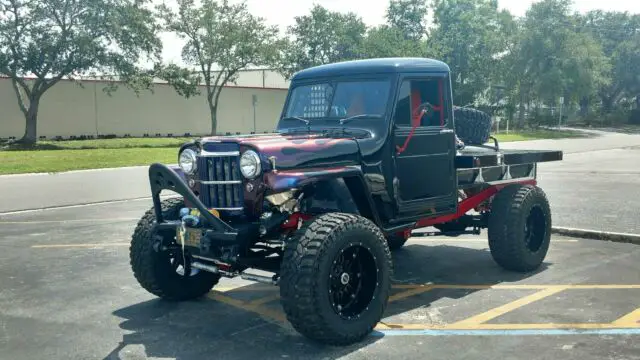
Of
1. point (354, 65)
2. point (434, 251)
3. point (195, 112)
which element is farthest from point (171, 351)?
point (195, 112)

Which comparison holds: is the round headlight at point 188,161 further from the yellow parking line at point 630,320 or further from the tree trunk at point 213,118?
the tree trunk at point 213,118

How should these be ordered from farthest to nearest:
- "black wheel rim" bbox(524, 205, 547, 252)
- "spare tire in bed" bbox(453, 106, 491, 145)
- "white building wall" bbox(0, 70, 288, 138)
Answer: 1. "white building wall" bbox(0, 70, 288, 138)
2. "spare tire in bed" bbox(453, 106, 491, 145)
3. "black wheel rim" bbox(524, 205, 547, 252)

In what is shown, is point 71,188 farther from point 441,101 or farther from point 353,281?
point 353,281

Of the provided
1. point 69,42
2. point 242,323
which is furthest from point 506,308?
point 69,42

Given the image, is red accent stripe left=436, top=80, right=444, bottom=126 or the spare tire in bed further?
the spare tire in bed

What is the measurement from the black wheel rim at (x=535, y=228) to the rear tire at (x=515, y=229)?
1cm

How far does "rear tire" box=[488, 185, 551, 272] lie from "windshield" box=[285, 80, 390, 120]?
205 centimetres

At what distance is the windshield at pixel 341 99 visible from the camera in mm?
6016

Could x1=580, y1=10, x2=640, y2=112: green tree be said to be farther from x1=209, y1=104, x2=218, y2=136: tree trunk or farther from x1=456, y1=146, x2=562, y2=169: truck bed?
x1=456, y1=146, x2=562, y2=169: truck bed

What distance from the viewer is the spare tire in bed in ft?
25.6

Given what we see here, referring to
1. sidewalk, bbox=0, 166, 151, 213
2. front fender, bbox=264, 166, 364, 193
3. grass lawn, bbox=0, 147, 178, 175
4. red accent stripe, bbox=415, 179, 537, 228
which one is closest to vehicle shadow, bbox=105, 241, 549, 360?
red accent stripe, bbox=415, 179, 537, 228

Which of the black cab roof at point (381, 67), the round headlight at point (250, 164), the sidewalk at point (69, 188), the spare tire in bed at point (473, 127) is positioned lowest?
the sidewalk at point (69, 188)

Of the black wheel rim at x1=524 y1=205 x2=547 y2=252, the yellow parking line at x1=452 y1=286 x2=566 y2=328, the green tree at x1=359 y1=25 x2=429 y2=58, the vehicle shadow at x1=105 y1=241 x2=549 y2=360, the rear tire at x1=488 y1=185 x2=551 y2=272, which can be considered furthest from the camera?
the green tree at x1=359 y1=25 x2=429 y2=58

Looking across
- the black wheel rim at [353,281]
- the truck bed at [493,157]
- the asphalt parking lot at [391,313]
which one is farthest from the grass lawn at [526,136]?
the black wheel rim at [353,281]
